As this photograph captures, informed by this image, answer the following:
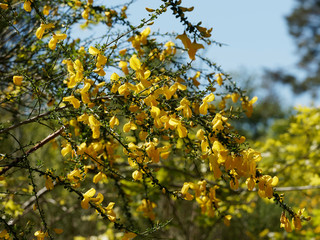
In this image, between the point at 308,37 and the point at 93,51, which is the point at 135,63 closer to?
the point at 93,51

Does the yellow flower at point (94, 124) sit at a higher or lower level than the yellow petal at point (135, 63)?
lower

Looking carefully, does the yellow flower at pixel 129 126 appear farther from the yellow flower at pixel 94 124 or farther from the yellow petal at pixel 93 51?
the yellow petal at pixel 93 51

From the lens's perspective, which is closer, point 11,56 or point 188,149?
point 188,149

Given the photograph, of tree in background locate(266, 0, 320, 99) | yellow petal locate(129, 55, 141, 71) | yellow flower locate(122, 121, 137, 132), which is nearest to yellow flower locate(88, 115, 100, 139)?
yellow flower locate(122, 121, 137, 132)

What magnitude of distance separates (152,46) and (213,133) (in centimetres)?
86

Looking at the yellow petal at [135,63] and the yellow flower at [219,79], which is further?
the yellow flower at [219,79]

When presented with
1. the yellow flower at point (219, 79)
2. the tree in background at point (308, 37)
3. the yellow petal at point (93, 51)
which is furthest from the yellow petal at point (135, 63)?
the tree in background at point (308, 37)

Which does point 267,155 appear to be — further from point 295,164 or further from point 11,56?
point 11,56

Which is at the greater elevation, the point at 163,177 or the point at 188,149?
the point at 163,177

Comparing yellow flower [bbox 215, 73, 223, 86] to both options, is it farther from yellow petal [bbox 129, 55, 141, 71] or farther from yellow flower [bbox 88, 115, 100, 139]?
yellow flower [bbox 88, 115, 100, 139]

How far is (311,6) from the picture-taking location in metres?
19.3

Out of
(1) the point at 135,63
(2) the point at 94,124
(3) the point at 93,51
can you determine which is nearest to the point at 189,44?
(1) the point at 135,63

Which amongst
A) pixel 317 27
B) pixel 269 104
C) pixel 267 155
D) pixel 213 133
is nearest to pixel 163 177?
pixel 267 155

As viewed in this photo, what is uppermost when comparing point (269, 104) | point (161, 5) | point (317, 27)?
point (317, 27)
